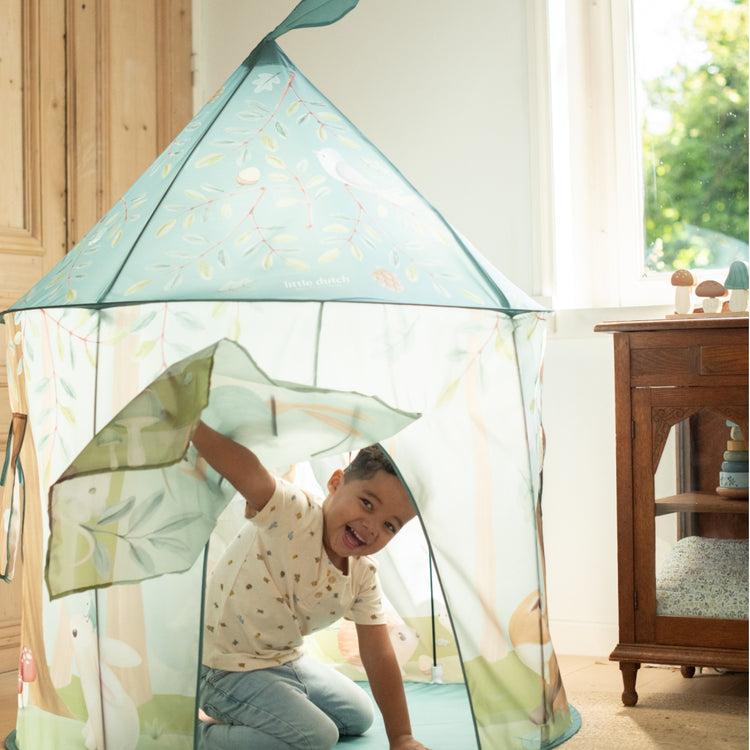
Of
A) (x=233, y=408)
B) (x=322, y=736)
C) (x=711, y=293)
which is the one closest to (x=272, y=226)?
(x=233, y=408)

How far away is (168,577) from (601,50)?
6.04 ft

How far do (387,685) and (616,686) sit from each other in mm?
712

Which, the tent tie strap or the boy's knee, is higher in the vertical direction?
the tent tie strap

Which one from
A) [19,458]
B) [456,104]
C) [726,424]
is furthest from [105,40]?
[726,424]

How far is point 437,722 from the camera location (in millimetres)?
1858

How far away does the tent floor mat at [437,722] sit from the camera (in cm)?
175

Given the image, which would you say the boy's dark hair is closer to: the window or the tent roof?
the tent roof

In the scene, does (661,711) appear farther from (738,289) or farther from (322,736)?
(738,289)

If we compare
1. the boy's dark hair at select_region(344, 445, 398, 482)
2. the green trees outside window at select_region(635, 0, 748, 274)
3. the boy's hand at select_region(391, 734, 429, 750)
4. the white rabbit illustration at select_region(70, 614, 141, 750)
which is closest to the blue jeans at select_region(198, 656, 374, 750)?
the boy's hand at select_region(391, 734, 429, 750)

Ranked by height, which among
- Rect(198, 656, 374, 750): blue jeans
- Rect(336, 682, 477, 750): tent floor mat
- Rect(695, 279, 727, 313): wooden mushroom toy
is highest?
Rect(695, 279, 727, 313): wooden mushroom toy

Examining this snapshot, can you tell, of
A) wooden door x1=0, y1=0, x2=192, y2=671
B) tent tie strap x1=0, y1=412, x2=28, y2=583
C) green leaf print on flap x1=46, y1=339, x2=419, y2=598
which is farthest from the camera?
wooden door x1=0, y1=0, x2=192, y2=671

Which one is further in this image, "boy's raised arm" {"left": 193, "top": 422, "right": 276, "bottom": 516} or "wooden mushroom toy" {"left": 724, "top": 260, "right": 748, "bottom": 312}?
"wooden mushroom toy" {"left": 724, "top": 260, "right": 748, "bottom": 312}

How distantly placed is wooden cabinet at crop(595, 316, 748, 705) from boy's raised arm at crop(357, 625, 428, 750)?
55cm

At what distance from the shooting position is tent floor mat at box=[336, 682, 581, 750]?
1.75 metres
